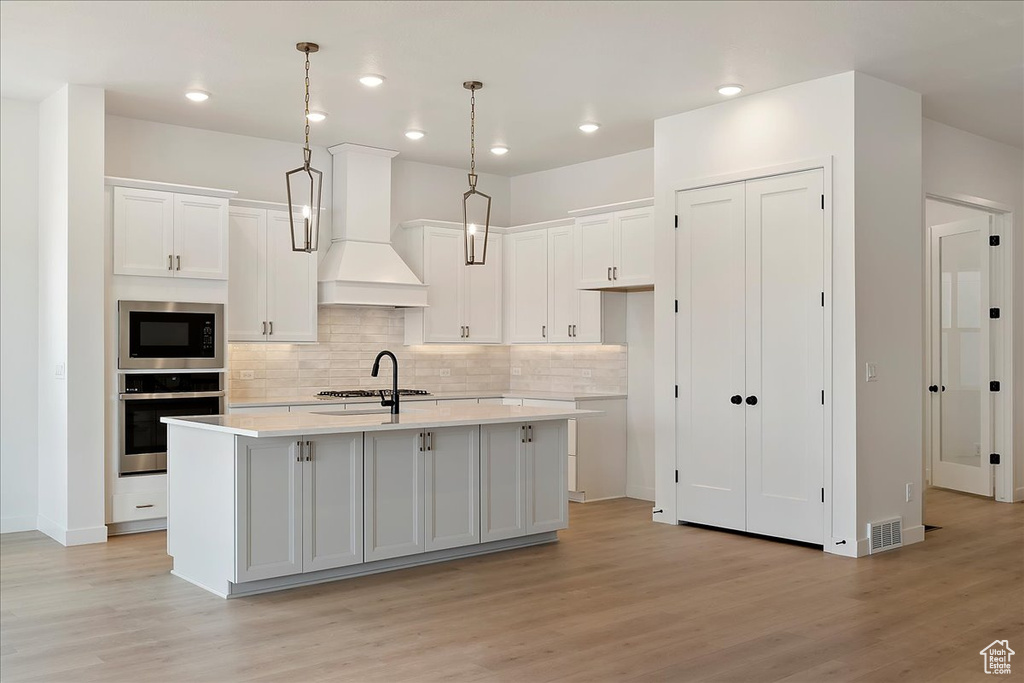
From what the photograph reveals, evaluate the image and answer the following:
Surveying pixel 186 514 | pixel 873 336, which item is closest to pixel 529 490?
pixel 186 514

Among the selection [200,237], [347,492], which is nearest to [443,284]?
[200,237]

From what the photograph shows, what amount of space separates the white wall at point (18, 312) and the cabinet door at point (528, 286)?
4.10 meters

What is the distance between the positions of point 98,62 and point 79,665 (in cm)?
370

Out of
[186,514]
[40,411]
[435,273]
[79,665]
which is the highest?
[435,273]

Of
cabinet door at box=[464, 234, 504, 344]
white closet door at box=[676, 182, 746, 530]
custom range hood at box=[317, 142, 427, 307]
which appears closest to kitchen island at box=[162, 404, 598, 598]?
white closet door at box=[676, 182, 746, 530]

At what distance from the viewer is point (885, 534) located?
5770 mm

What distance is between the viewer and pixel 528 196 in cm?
913

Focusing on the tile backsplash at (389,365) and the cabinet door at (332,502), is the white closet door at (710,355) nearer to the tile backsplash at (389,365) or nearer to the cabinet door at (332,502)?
the tile backsplash at (389,365)

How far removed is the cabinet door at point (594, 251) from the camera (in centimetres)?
762

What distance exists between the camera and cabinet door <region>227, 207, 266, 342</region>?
704 centimetres

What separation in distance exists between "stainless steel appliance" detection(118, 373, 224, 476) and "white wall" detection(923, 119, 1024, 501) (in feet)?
18.6

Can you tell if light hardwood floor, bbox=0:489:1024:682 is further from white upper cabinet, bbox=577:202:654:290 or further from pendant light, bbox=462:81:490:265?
pendant light, bbox=462:81:490:265

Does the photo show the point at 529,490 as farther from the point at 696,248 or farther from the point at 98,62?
the point at 98,62

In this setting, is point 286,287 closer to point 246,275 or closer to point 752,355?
point 246,275
